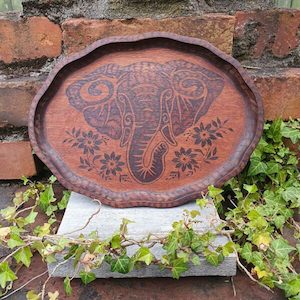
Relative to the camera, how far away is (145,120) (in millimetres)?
819

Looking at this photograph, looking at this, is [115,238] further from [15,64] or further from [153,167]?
[15,64]

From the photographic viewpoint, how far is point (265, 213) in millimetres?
789

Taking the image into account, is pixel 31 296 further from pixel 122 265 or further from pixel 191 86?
pixel 191 86

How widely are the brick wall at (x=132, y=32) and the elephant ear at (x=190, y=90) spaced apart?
11 centimetres

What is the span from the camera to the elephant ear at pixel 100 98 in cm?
82

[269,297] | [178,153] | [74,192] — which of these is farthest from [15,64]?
[269,297]

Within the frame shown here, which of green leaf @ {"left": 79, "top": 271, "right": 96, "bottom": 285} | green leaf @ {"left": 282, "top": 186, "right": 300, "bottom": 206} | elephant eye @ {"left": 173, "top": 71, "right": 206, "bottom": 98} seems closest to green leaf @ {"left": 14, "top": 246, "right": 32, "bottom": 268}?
green leaf @ {"left": 79, "top": 271, "right": 96, "bottom": 285}

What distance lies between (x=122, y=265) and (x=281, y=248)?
292 millimetres

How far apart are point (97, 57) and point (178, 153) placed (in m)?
0.27

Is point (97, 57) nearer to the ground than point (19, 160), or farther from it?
farther from it

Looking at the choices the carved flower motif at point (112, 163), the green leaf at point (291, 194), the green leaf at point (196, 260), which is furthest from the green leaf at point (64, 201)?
the green leaf at point (291, 194)

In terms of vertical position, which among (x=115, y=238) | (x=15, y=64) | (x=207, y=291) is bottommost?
(x=207, y=291)

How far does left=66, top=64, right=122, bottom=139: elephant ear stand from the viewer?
817mm

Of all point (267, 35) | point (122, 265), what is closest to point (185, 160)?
point (122, 265)
